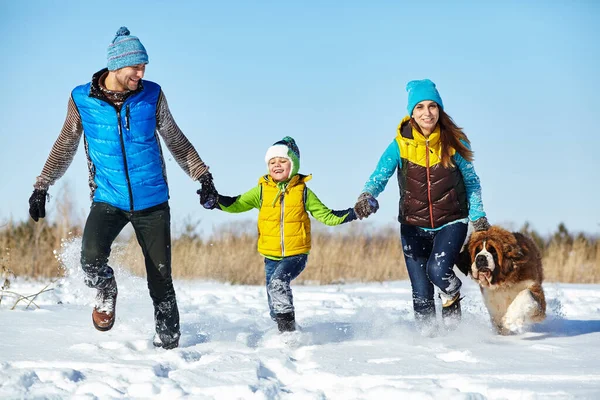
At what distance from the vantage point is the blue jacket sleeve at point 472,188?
548 cm

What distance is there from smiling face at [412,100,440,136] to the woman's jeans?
2.05 meters

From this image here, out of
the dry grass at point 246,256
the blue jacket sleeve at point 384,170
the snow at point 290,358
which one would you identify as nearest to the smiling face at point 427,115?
the blue jacket sleeve at point 384,170

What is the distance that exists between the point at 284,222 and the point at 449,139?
1.43m

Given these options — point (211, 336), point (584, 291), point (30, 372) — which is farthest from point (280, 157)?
point (584, 291)

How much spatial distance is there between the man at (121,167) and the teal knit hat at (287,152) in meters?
0.80

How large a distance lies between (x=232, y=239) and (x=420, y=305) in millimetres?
7678

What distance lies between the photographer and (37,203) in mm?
4945

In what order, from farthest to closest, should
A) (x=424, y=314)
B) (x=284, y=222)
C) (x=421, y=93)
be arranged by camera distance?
(x=424, y=314) → (x=421, y=93) → (x=284, y=222)

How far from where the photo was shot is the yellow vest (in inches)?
210

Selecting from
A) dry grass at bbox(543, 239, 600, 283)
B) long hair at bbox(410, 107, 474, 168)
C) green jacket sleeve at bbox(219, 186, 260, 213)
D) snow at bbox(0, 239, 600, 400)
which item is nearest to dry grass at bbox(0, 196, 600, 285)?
dry grass at bbox(543, 239, 600, 283)

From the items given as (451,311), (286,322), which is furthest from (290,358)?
(451,311)

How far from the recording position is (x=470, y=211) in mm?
5527

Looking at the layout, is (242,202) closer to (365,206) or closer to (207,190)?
(207,190)

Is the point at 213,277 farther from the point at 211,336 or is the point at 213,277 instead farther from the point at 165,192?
the point at 165,192
